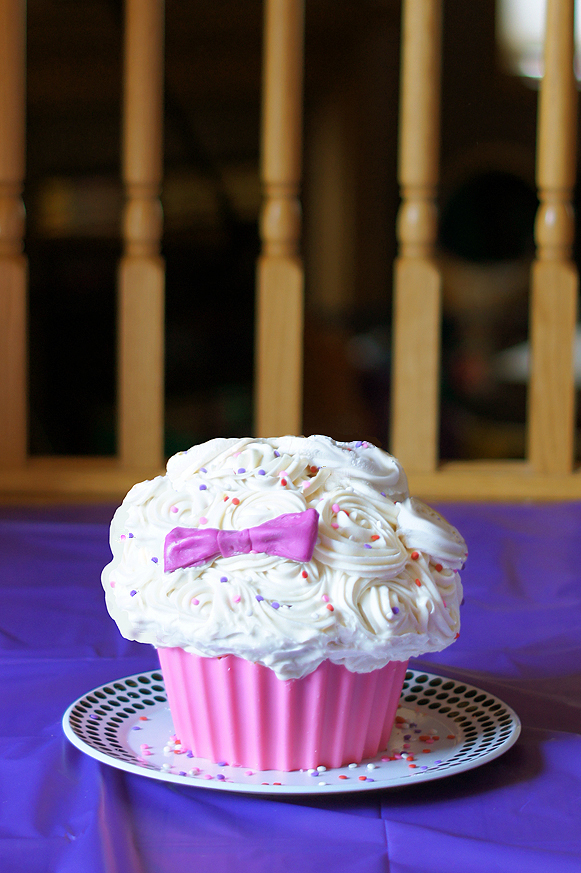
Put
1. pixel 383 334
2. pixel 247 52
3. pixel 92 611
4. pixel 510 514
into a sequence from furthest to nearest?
pixel 383 334
pixel 247 52
pixel 510 514
pixel 92 611

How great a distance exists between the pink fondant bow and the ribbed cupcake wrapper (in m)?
0.08

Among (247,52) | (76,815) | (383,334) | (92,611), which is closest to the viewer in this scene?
(76,815)

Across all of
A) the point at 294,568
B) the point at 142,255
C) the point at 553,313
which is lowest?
the point at 294,568

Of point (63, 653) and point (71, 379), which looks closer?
point (63, 653)

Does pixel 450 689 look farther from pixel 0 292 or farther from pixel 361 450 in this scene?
pixel 0 292

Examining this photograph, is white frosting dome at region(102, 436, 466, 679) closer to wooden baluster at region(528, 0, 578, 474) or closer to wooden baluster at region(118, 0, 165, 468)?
wooden baluster at region(118, 0, 165, 468)

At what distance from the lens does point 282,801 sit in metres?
0.66

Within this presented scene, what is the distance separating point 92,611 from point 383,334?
4.07m

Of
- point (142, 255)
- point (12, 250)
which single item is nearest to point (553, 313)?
point (142, 255)

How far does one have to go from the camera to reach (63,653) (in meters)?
1.06

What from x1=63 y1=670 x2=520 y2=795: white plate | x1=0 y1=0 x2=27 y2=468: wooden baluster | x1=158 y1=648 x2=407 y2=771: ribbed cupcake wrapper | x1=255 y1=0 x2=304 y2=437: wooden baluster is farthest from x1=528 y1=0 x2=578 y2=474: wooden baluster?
x1=158 y1=648 x2=407 y2=771: ribbed cupcake wrapper

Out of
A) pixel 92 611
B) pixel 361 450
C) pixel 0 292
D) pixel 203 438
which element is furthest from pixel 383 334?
pixel 361 450

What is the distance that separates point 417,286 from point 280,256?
0.29 m

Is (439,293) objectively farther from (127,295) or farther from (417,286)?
(127,295)
